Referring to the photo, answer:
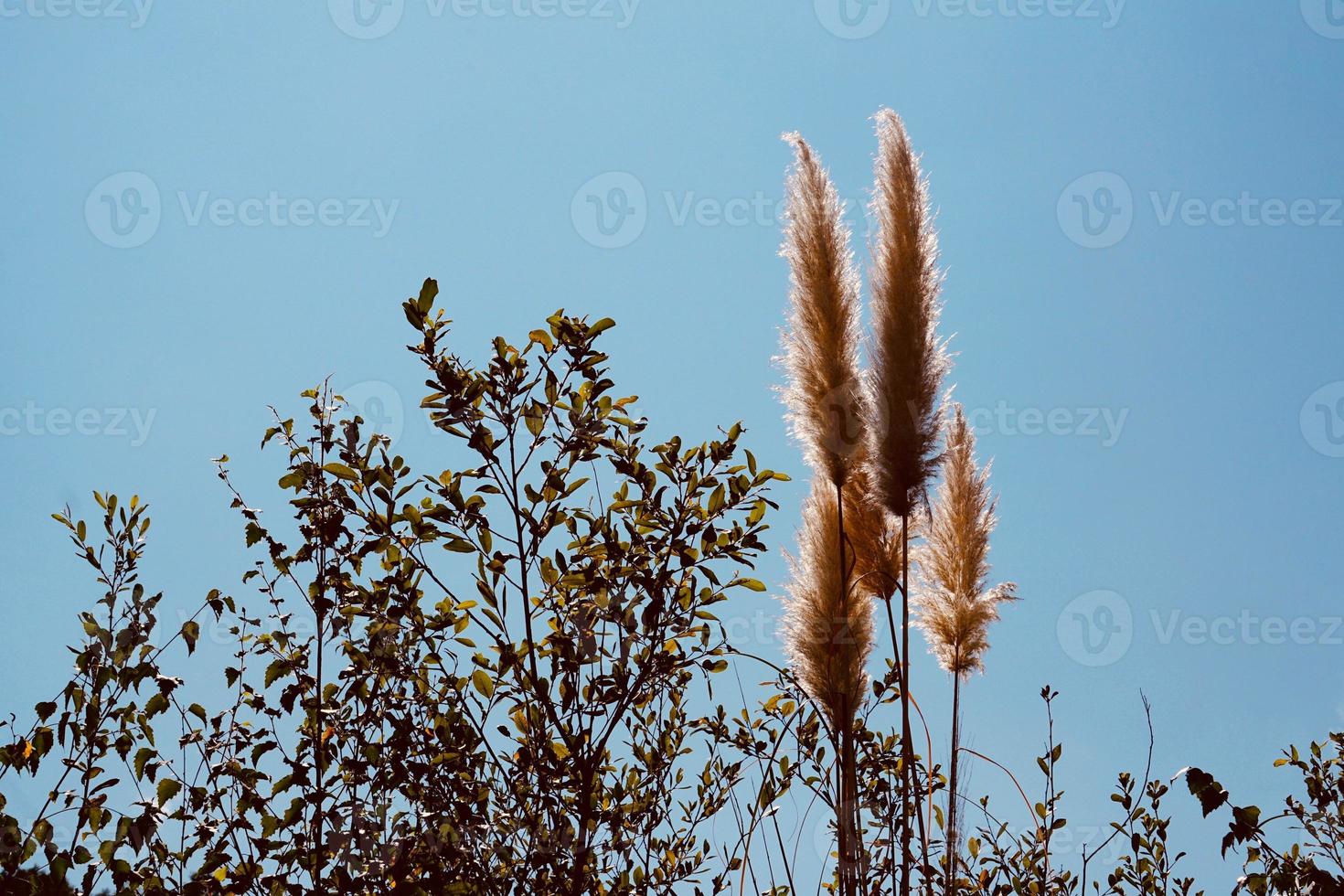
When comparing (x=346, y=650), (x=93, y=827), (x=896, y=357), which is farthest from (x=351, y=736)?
(x=896, y=357)

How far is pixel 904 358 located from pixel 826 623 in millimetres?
868

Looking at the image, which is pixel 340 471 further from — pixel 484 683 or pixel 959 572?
pixel 959 572

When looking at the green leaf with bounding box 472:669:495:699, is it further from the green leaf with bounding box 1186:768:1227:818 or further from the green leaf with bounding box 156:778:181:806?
the green leaf with bounding box 1186:768:1227:818

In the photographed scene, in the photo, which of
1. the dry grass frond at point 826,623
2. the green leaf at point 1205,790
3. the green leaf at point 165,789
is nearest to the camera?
the green leaf at point 1205,790

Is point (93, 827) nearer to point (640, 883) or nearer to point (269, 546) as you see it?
point (269, 546)

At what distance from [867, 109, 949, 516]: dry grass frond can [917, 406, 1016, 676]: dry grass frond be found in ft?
0.91

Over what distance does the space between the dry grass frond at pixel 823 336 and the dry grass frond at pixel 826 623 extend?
16 centimetres

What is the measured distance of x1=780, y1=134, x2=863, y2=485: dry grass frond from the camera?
133 inches

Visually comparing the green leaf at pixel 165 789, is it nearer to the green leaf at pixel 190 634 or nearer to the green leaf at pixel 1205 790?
the green leaf at pixel 190 634

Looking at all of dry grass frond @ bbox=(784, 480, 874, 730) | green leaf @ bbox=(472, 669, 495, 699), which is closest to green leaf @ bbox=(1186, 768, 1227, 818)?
green leaf @ bbox=(472, 669, 495, 699)

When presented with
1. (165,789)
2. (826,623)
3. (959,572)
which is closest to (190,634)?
(165,789)

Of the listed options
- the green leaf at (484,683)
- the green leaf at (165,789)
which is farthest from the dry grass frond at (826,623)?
the green leaf at (165,789)

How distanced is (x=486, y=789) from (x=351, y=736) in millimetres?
334

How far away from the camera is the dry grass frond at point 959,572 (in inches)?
143
